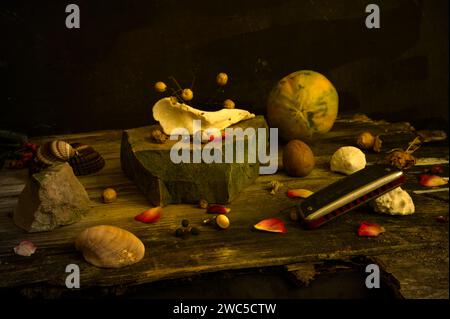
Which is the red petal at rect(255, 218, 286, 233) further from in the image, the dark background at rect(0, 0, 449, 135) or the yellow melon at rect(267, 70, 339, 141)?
the dark background at rect(0, 0, 449, 135)

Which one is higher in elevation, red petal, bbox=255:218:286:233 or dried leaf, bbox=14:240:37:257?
red petal, bbox=255:218:286:233

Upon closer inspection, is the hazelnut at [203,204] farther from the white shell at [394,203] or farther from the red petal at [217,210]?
the white shell at [394,203]

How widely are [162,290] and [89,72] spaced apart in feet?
4.06

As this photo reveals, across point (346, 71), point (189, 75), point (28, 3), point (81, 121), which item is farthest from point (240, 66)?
point (28, 3)

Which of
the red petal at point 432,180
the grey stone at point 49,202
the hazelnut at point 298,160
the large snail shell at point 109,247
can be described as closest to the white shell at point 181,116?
the hazelnut at point 298,160

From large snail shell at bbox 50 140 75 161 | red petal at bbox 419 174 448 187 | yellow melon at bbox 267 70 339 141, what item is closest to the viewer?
red petal at bbox 419 174 448 187

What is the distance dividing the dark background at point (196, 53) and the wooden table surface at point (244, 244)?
68 centimetres

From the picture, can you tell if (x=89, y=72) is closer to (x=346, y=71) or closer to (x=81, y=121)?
(x=81, y=121)

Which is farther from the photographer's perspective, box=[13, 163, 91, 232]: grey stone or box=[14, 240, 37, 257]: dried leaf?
box=[13, 163, 91, 232]: grey stone

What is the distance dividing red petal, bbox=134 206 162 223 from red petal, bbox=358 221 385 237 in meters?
0.56

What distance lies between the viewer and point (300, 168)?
1.89 m

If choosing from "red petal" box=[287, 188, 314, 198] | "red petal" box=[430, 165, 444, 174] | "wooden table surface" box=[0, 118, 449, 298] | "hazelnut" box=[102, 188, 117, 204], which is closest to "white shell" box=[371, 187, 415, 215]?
"wooden table surface" box=[0, 118, 449, 298]

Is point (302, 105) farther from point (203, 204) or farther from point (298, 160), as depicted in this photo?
point (203, 204)

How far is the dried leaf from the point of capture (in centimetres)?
153
